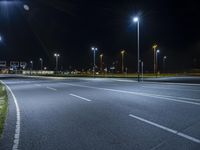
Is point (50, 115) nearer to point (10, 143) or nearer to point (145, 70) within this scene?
point (10, 143)

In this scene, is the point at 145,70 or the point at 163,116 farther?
the point at 145,70

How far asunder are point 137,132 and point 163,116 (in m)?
2.51

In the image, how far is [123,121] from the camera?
8781 millimetres

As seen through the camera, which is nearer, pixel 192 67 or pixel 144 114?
pixel 144 114

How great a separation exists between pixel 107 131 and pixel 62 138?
1.31m

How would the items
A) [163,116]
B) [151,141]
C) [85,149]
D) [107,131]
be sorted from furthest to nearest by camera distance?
[163,116] → [107,131] → [151,141] → [85,149]

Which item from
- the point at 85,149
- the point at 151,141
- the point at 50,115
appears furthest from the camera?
the point at 50,115

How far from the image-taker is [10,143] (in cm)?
645

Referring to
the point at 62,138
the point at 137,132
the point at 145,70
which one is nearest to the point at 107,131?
the point at 137,132

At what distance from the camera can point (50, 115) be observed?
10.5 m

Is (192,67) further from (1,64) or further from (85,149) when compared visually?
(85,149)

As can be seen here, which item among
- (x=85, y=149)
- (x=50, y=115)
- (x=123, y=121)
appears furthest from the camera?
(x=50, y=115)

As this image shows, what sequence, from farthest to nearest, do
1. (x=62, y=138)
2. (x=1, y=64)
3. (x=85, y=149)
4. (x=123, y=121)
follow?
(x=1, y=64), (x=123, y=121), (x=62, y=138), (x=85, y=149)

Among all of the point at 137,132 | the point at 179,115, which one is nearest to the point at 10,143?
the point at 137,132
